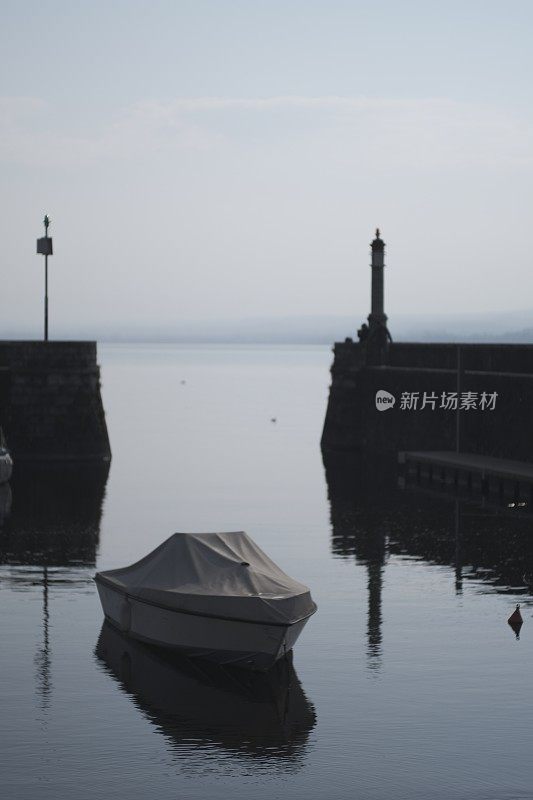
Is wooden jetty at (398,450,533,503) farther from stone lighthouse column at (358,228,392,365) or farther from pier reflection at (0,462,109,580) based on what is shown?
pier reflection at (0,462,109,580)

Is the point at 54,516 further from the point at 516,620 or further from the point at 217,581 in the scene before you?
the point at 217,581

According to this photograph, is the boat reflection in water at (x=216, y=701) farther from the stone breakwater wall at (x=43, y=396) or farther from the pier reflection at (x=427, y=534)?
the stone breakwater wall at (x=43, y=396)

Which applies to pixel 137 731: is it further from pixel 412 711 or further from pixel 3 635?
pixel 3 635

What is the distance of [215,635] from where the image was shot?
82.7 ft

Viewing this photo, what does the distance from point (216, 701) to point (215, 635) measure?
1721 mm

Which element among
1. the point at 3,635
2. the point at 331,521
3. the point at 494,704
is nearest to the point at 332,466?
the point at 331,521

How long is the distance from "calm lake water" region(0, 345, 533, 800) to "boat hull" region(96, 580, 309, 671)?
40 cm

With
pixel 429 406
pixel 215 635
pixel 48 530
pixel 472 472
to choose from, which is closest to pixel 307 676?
pixel 215 635

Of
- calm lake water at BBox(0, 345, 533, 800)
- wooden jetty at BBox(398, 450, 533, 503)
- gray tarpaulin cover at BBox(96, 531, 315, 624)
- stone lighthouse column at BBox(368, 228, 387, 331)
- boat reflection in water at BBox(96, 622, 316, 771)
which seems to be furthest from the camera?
stone lighthouse column at BBox(368, 228, 387, 331)

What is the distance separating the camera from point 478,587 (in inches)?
1374

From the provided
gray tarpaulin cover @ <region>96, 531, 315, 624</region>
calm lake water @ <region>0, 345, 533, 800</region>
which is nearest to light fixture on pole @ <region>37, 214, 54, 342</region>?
calm lake water @ <region>0, 345, 533, 800</region>

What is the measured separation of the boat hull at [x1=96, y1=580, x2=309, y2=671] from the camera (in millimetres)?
24688

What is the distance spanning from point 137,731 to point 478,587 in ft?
50.5

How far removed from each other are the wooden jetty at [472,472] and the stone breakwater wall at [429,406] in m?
1.14
